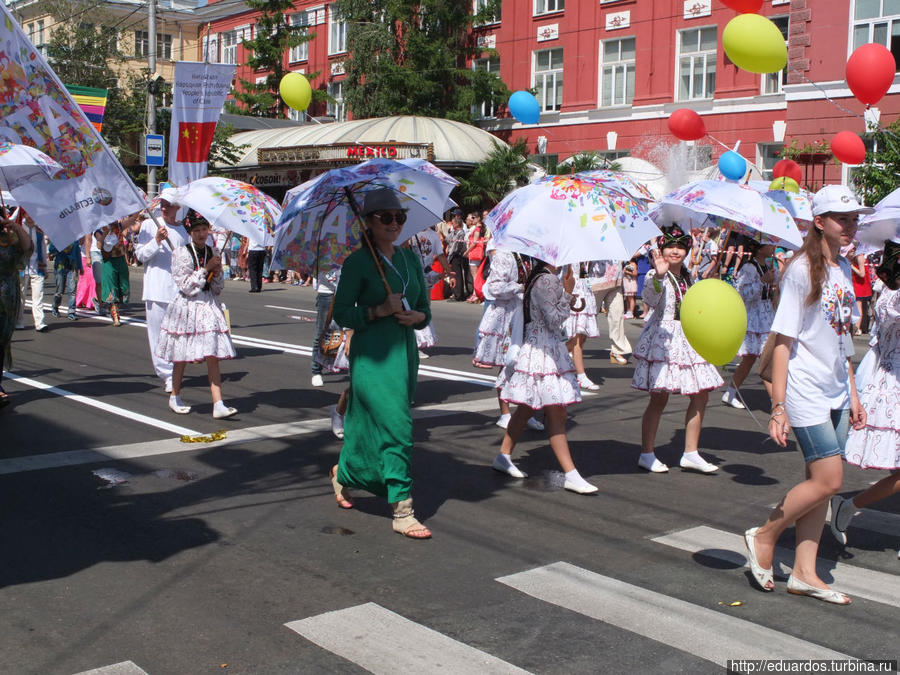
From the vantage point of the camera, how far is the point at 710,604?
4793 mm

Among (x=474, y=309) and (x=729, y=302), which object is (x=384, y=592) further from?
(x=474, y=309)

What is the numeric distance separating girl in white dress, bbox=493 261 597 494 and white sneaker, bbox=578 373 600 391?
13.9ft

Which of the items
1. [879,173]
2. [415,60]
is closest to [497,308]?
[879,173]

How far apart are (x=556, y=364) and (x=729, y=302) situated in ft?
6.40

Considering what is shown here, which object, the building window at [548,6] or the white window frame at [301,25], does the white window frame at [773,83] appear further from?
the white window frame at [301,25]

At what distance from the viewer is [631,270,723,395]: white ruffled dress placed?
730cm

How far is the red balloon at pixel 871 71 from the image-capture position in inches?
394

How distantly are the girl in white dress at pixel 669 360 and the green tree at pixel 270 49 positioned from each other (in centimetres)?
3446

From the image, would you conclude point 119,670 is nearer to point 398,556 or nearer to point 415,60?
point 398,556

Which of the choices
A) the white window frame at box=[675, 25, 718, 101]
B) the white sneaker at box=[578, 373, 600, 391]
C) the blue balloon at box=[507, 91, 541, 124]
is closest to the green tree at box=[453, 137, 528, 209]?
the white window frame at box=[675, 25, 718, 101]

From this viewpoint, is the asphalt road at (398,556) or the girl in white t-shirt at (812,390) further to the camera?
the girl in white t-shirt at (812,390)

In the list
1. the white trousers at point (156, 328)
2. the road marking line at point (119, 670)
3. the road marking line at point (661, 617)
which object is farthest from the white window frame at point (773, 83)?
the road marking line at point (119, 670)

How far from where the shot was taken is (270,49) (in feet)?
136

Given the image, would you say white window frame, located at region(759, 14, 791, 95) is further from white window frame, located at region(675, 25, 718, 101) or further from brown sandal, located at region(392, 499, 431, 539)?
brown sandal, located at region(392, 499, 431, 539)
